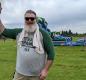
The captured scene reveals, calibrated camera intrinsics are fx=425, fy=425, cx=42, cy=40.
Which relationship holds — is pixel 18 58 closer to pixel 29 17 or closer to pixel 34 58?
pixel 34 58

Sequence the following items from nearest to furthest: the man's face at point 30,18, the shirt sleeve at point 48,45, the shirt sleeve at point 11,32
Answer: the man's face at point 30,18
the shirt sleeve at point 48,45
the shirt sleeve at point 11,32

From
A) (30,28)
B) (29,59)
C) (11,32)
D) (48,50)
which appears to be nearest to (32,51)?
(29,59)

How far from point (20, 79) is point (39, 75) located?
1.11 feet

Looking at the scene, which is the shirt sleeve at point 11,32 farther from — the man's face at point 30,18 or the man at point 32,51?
the man's face at point 30,18

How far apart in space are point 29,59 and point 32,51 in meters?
0.15

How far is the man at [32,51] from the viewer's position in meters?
7.23

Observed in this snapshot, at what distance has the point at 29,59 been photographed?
724 centimetres

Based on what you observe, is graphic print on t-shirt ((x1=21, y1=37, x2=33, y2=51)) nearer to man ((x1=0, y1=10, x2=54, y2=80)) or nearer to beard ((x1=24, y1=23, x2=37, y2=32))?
man ((x1=0, y1=10, x2=54, y2=80))

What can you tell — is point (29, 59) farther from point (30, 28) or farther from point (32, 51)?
point (30, 28)

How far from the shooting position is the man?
23.7 feet

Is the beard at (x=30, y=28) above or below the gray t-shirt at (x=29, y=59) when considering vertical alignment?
above

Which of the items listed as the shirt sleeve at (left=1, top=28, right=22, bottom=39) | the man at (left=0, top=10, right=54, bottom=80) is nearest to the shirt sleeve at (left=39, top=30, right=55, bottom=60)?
the man at (left=0, top=10, right=54, bottom=80)

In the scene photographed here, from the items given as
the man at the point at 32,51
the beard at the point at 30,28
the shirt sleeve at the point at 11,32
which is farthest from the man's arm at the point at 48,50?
the shirt sleeve at the point at 11,32

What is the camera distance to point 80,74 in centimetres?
1658
